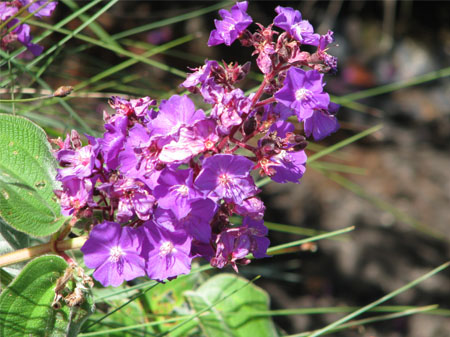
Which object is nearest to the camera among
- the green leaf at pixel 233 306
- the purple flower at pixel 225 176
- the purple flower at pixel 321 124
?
the purple flower at pixel 225 176

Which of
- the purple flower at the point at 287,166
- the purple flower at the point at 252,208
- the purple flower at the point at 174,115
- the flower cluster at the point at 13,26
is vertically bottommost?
the purple flower at the point at 252,208

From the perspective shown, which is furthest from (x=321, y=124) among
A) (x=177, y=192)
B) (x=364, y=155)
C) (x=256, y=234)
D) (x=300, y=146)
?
(x=364, y=155)

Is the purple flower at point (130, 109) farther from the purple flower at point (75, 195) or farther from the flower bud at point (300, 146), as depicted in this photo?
the flower bud at point (300, 146)

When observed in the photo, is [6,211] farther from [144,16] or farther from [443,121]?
[443,121]

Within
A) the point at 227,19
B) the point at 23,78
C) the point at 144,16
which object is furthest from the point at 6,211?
the point at 144,16

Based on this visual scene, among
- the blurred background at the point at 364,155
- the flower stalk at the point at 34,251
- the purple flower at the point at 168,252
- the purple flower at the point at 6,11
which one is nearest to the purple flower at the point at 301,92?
the purple flower at the point at 168,252

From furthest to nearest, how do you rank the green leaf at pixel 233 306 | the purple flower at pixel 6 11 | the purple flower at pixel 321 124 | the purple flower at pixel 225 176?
the green leaf at pixel 233 306 → the purple flower at pixel 6 11 → the purple flower at pixel 321 124 → the purple flower at pixel 225 176

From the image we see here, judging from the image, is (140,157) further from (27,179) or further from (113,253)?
(27,179)

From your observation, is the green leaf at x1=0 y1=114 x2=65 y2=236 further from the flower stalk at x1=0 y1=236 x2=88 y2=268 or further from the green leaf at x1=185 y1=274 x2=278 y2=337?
the green leaf at x1=185 y1=274 x2=278 y2=337
